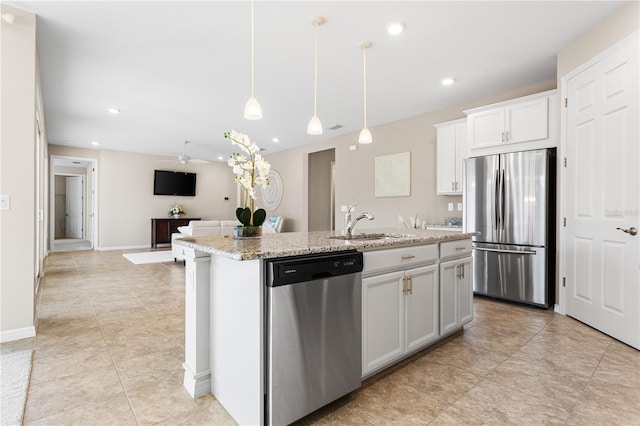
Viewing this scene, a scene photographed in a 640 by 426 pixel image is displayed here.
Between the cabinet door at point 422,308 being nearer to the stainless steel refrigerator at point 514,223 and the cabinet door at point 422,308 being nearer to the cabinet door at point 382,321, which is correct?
→ the cabinet door at point 382,321

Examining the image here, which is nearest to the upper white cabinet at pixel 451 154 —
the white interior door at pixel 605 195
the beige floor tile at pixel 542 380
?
the white interior door at pixel 605 195

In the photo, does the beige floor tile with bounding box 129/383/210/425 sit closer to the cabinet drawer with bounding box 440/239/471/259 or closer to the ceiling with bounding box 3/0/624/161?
the cabinet drawer with bounding box 440/239/471/259

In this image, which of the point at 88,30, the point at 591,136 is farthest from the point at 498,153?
the point at 88,30

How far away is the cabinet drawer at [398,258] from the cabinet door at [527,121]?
2.20m

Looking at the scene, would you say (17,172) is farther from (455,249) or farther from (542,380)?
(542,380)

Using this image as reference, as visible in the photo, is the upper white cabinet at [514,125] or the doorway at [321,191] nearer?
Result: the upper white cabinet at [514,125]

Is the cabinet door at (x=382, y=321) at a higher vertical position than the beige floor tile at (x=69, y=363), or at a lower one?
higher

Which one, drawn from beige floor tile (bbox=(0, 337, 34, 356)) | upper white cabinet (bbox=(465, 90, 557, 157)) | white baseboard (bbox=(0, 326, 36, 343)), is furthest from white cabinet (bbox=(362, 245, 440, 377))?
white baseboard (bbox=(0, 326, 36, 343))

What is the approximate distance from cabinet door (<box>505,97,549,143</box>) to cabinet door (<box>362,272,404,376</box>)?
2.67 meters

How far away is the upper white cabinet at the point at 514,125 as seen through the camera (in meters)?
3.42

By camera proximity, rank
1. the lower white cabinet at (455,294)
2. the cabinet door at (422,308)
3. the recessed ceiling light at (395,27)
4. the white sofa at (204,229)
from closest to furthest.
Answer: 1. the cabinet door at (422,308)
2. the lower white cabinet at (455,294)
3. the recessed ceiling light at (395,27)
4. the white sofa at (204,229)

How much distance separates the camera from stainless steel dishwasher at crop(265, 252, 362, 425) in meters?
1.41

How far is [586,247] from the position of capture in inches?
114

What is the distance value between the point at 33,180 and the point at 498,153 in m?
4.69
